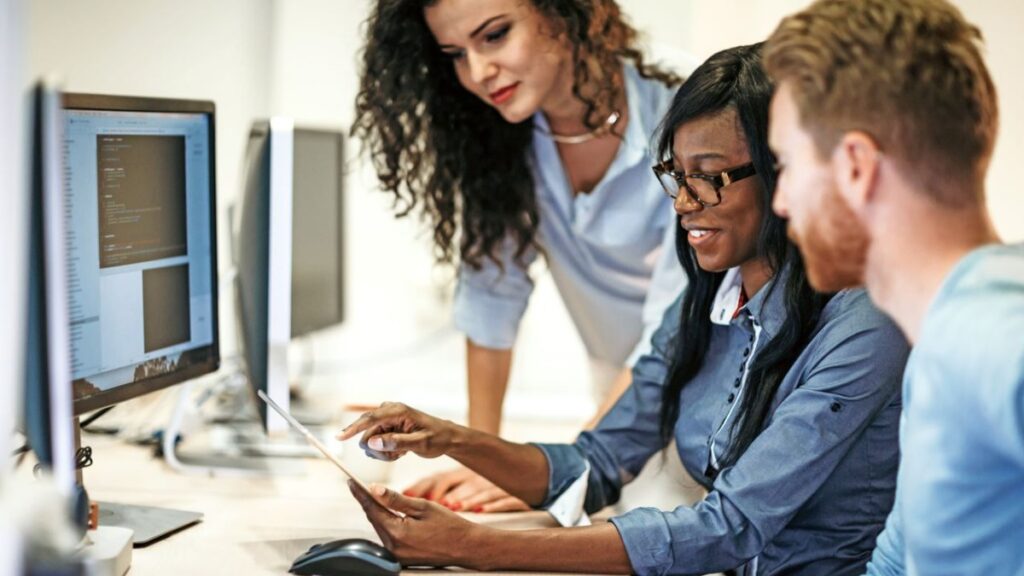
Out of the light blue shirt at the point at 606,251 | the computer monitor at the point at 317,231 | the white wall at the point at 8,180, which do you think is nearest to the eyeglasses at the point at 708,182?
the light blue shirt at the point at 606,251

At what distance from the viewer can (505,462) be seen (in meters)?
1.62

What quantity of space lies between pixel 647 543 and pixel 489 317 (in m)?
0.83

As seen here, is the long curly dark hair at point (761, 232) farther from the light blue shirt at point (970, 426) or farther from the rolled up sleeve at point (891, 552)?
the light blue shirt at point (970, 426)

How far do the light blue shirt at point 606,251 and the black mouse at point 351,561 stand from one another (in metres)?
0.73

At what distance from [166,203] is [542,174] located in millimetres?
710

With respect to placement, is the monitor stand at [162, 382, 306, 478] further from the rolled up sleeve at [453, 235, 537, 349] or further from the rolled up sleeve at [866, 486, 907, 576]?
the rolled up sleeve at [866, 486, 907, 576]

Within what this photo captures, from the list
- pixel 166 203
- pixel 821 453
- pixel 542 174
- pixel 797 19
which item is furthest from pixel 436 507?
pixel 542 174

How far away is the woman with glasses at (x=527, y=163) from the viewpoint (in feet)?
6.34

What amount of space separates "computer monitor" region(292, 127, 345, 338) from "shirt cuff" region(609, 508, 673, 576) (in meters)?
0.96

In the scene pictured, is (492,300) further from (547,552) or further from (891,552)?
(891,552)

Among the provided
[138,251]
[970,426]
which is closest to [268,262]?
[138,251]

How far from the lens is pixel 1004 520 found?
3.00ft

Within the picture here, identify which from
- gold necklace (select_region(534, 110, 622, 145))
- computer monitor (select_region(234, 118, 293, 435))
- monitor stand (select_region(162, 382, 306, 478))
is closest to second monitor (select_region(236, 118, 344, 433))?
computer monitor (select_region(234, 118, 293, 435))

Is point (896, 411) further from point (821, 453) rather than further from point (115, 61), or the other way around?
point (115, 61)
